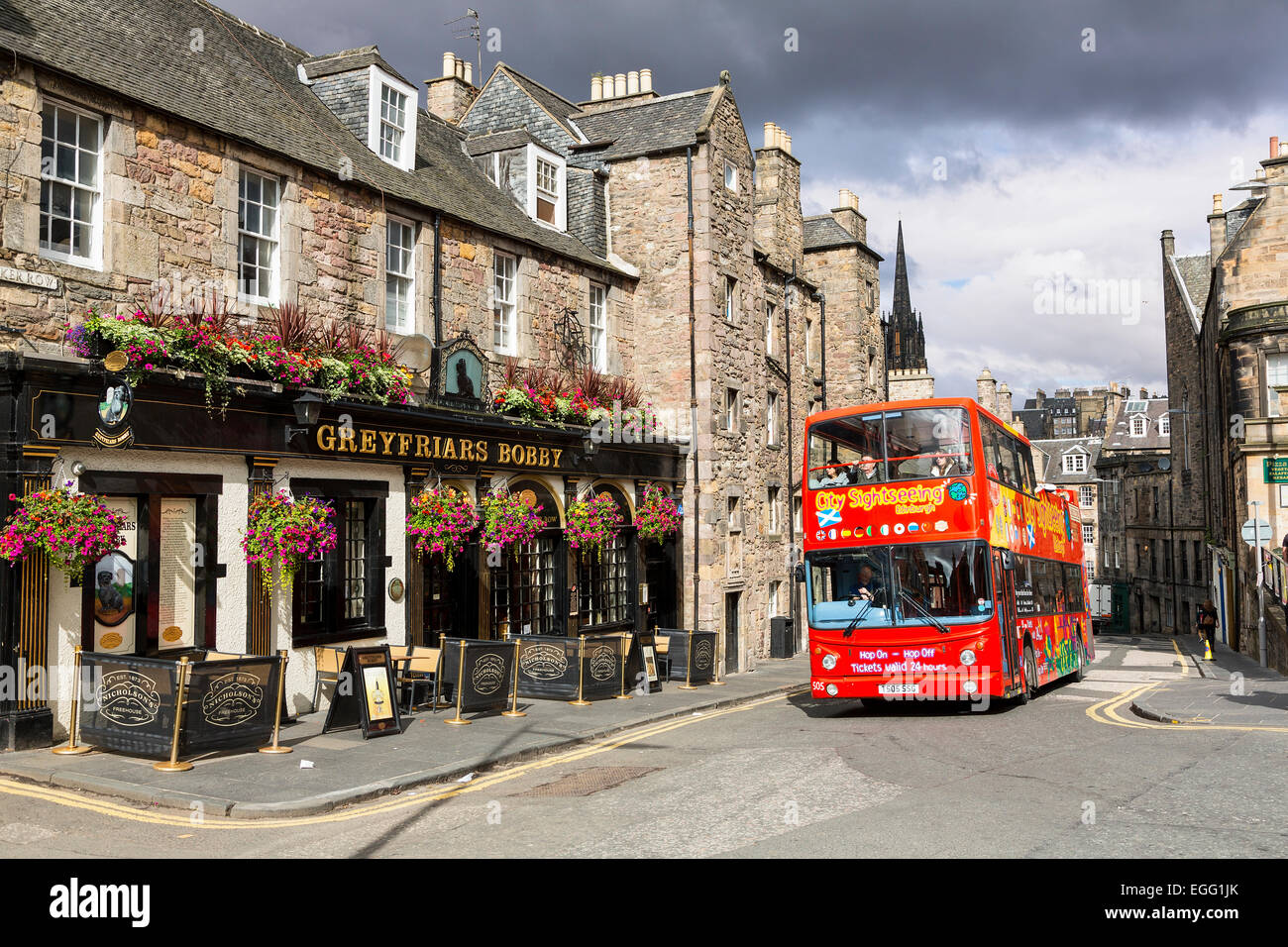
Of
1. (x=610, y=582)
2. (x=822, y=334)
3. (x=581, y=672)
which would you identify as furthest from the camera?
(x=822, y=334)

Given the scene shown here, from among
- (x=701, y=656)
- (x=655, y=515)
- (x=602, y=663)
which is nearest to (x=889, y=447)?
(x=602, y=663)

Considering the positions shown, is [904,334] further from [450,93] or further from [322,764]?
[322,764]

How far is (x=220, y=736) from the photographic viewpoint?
10.1 metres

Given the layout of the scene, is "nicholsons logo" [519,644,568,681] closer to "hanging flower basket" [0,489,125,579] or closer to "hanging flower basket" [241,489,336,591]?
"hanging flower basket" [241,489,336,591]

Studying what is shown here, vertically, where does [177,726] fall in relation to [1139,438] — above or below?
below

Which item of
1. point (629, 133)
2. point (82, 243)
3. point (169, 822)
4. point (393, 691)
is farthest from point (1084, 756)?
point (629, 133)

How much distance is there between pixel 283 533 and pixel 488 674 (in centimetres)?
306

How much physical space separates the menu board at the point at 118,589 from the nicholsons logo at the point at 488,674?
12.9 ft

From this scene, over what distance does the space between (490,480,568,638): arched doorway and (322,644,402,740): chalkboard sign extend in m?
5.00

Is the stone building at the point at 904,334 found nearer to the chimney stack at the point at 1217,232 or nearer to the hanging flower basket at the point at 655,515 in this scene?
the chimney stack at the point at 1217,232

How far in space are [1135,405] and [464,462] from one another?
2284 inches

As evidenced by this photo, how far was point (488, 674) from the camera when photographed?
13461mm
